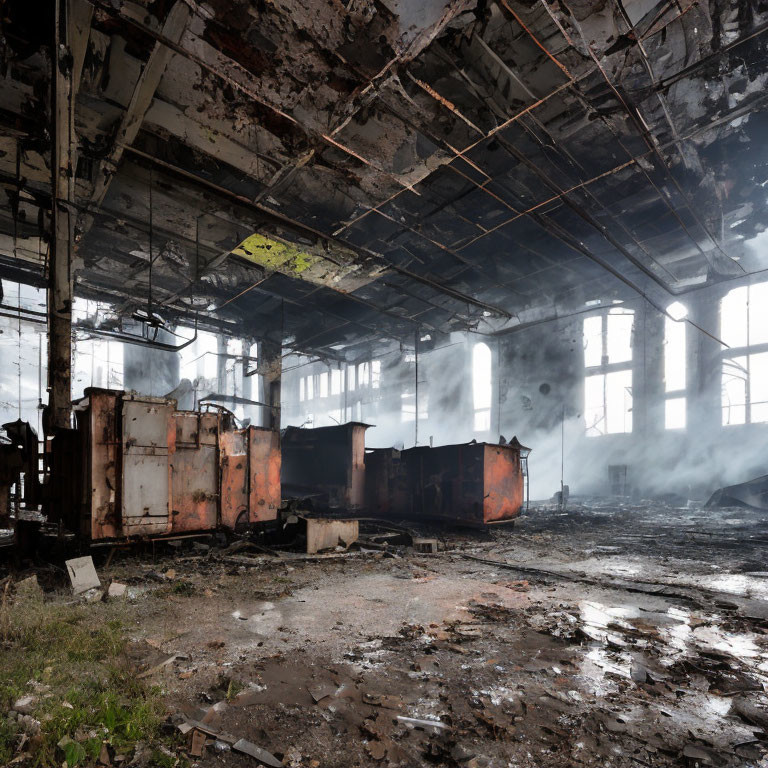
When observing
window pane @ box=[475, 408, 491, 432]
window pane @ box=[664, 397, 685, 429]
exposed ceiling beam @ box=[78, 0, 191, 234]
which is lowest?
window pane @ box=[475, 408, 491, 432]

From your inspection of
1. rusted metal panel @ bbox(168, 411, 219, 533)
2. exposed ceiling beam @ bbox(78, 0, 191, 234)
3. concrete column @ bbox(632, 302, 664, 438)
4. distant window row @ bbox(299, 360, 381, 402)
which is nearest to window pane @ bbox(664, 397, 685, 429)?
concrete column @ bbox(632, 302, 664, 438)

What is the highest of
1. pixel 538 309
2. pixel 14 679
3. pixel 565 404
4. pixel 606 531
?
pixel 538 309

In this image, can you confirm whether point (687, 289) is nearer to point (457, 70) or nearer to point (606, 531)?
point (606, 531)

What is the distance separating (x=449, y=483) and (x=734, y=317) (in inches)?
425

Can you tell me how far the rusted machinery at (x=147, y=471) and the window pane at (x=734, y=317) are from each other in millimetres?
14480

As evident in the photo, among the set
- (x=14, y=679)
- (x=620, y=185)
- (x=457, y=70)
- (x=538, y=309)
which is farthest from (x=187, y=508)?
(x=538, y=309)

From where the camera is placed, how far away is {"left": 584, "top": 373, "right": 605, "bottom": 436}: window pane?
638 inches

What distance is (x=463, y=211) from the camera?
9414 mm

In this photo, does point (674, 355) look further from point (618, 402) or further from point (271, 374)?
point (271, 374)

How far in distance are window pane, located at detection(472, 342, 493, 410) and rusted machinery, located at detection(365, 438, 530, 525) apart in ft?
28.5

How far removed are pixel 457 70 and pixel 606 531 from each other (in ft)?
29.3

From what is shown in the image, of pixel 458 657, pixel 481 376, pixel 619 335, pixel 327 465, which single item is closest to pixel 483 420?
pixel 481 376

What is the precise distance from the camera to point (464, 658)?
3432mm

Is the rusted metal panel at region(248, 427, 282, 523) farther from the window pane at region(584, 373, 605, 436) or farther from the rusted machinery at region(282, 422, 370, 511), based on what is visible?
the window pane at region(584, 373, 605, 436)
